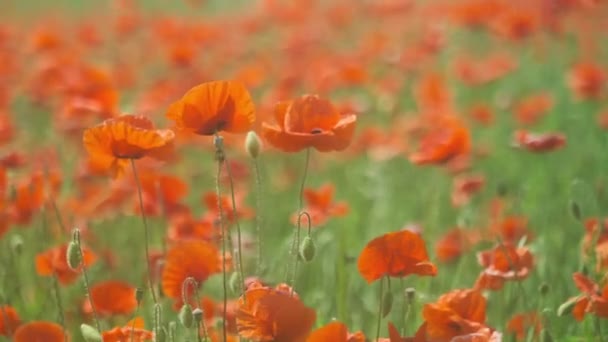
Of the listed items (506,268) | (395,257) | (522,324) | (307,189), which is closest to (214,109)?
(395,257)

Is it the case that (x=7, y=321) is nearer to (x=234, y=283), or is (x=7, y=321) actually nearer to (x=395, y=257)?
(x=234, y=283)

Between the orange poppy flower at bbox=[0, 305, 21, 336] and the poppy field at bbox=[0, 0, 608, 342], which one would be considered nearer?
the poppy field at bbox=[0, 0, 608, 342]

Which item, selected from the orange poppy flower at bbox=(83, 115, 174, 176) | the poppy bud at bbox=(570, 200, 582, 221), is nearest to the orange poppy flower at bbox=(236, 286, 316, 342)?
the orange poppy flower at bbox=(83, 115, 174, 176)

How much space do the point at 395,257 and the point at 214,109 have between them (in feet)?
1.61

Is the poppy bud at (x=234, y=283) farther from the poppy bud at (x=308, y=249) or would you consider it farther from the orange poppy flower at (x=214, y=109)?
the orange poppy flower at (x=214, y=109)

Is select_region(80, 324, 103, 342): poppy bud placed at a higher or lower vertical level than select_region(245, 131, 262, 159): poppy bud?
lower

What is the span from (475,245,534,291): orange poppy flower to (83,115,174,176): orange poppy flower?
33.5 inches

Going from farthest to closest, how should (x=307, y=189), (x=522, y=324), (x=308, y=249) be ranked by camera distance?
(x=307, y=189)
(x=522, y=324)
(x=308, y=249)

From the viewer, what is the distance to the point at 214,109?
1.89m

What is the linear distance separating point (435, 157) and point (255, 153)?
114cm

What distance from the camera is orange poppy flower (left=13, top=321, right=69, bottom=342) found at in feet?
6.28

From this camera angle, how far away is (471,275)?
10.3ft

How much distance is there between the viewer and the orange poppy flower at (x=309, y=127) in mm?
1898

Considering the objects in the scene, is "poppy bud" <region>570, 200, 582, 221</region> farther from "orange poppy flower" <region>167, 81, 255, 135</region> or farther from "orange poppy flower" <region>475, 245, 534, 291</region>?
"orange poppy flower" <region>167, 81, 255, 135</region>
